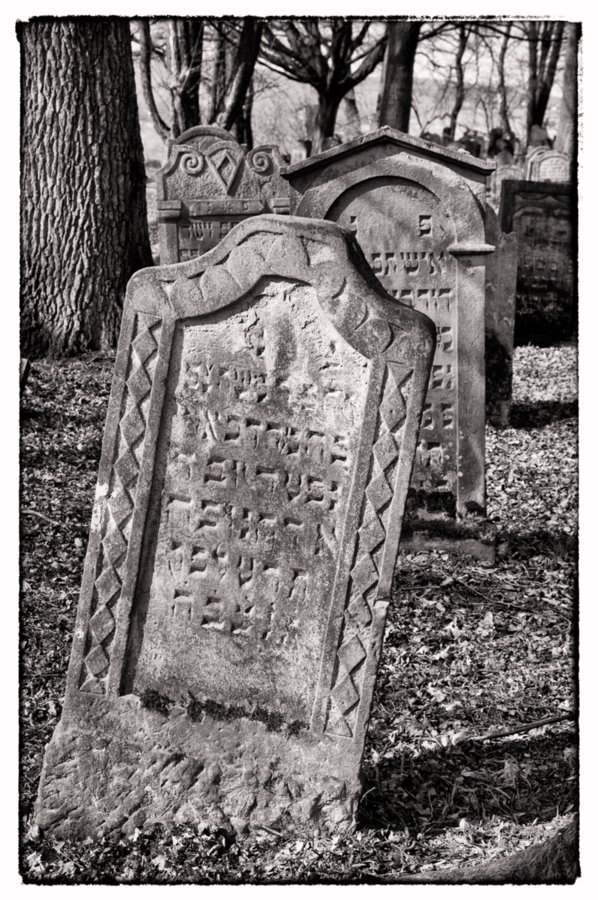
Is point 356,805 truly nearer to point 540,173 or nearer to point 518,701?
point 518,701

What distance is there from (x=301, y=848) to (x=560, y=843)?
0.93 metres

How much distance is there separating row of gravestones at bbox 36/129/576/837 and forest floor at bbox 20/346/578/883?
0.59 ft

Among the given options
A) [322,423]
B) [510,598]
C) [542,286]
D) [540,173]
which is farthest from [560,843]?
[540,173]

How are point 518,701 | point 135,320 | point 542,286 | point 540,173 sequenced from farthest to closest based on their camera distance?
1. point 540,173
2. point 542,286
3. point 518,701
4. point 135,320

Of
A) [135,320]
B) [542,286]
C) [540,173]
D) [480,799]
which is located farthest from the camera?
[540,173]

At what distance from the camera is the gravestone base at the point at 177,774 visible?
11.7ft

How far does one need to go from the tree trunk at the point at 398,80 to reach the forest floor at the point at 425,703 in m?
12.0

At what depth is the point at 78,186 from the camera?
9.09 metres

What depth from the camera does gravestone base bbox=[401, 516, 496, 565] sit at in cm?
627

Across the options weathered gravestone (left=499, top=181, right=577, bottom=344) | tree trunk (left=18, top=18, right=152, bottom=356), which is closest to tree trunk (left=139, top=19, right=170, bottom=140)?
weathered gravestone (left=499, top=181, right=577, bottom=344)

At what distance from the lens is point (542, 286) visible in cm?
1258

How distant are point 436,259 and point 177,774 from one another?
3.71 meters

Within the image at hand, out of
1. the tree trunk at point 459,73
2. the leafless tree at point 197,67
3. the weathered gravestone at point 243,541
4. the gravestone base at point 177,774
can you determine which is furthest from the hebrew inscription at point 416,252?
the tree trunk at point 459,73

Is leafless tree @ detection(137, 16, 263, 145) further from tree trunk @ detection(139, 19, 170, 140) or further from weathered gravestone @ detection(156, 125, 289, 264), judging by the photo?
weathered gravestone @ detection(156, 125, 289, 264)
